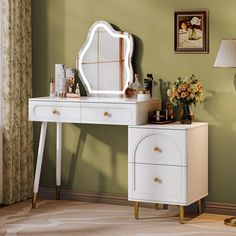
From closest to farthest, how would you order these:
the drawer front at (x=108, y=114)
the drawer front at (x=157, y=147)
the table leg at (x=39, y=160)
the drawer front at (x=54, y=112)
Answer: the drawer front at (x=157, y=147), the drawer front at (x=108, y=114), the drawer front at (x=54, y=112), the table leg at (x=39, y=160)

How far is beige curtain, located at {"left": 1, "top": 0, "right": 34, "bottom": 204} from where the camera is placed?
5816 millimetres

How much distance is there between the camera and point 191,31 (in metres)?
5.53

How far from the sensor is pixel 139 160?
529 centimetres

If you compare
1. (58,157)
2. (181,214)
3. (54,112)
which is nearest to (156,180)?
(181,214)

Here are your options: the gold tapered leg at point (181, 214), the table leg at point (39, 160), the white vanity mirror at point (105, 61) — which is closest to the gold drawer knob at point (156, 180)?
the gold tapered leg at point (181, 214)

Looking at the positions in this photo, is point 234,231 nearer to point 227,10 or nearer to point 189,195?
point 189,195

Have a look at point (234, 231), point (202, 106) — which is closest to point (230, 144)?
point (202, 106)

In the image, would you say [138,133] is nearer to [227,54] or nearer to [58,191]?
[227,54]

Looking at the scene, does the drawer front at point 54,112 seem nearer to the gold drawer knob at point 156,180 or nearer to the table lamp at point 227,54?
the gold drawer knob at point 156,180

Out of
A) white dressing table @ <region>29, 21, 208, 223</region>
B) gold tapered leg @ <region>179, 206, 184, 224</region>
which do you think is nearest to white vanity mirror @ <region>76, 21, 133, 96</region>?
white dressing table @ <region>29, 21, 208, 223</region>

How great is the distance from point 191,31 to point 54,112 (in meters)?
1.27

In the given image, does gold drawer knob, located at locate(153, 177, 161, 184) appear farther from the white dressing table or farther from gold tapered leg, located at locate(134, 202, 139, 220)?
gold tapered leg, located at locate(134, 202, 139, 220)

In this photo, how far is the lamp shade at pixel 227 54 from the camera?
503 centimetres

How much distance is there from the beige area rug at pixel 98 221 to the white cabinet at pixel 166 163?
0.61 ft
